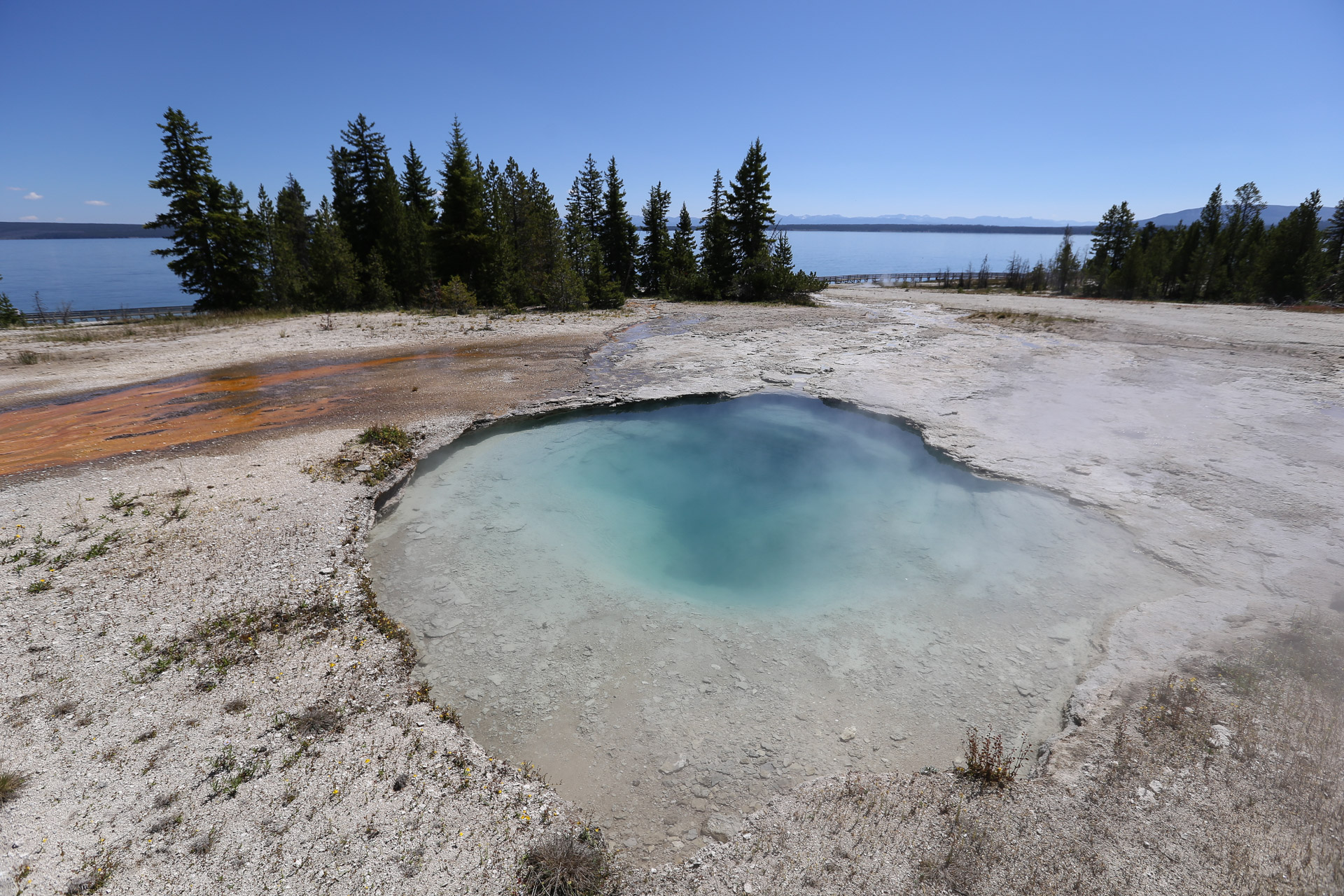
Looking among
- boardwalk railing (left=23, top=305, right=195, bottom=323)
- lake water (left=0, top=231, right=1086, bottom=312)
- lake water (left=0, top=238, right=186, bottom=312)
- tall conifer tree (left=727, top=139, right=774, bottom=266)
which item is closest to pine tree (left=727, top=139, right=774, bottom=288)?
tall conifer tree (left=727, top=139, right=774, bottom=266)

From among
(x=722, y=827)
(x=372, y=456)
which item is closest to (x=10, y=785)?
(x=722, y=827)

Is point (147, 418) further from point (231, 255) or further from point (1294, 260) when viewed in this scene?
point (1294, 260)

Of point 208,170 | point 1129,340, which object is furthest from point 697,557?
point 208,170

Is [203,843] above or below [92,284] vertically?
below

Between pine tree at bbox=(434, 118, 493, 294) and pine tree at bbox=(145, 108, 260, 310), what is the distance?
968cm

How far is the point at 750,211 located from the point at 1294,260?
128 ft

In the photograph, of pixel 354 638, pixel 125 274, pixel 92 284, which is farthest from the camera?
pixel 125 274

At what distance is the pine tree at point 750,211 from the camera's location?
36.3 m

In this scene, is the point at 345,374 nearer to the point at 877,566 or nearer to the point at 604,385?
the point at 604,385

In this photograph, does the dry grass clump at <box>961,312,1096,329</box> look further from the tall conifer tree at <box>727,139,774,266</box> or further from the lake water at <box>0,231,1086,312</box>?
the lake water at <box>0,231,1086,312</box>

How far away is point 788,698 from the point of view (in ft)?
18.0

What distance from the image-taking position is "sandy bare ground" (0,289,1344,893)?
11.8ft

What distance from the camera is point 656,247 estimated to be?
49.1 metres

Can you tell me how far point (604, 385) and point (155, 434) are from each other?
31.3 feet
